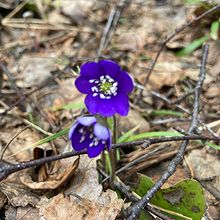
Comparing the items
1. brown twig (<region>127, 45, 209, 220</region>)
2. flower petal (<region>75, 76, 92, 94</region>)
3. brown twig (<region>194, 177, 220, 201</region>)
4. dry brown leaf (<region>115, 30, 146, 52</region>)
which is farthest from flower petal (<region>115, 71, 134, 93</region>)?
dry brown leaf (<region>115, 30, 146, 52</region>)

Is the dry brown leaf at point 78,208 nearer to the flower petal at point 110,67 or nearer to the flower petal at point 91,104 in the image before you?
the flower petal at point 91,104

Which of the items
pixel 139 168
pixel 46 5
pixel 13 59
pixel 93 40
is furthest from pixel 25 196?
pixel 46 5

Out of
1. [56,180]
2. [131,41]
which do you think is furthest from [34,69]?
[56,180]

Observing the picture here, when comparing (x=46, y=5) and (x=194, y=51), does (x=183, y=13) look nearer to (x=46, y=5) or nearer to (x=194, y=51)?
(x=194, y=51)

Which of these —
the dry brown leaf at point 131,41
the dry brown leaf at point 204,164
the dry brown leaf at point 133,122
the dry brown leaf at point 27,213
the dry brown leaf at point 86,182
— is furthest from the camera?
the dry brown leaf at point 131,41

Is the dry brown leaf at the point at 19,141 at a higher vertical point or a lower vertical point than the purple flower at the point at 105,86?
lower

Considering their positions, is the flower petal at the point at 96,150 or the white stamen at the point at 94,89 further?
the white stamen at the point at 94,89

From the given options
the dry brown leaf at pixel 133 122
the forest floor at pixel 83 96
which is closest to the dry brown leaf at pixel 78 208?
the forest floor at pixel 83 96

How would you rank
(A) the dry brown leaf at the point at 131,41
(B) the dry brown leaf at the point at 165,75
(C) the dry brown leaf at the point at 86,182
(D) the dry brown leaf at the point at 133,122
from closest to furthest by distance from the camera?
(C) the dry brown leaf at the point at 86,182 → (D) the dry brown leaf at the point at 133,122 → (B) the dry brown leaf at the point at 165,75 → (A) the dry brown leaf at the point at 131,41

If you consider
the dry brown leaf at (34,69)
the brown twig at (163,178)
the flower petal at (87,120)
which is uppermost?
the flower petal at (87,120)
